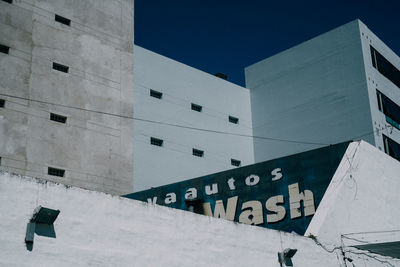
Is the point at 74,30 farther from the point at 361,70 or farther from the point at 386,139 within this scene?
the point at 386,139

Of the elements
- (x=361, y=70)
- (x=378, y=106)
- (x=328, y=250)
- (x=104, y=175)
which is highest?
(x=361, y=70)

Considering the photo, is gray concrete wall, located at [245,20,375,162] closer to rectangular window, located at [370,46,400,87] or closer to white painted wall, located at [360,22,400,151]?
white painted wall, located at [360,22,400,151]

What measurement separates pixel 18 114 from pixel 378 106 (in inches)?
891

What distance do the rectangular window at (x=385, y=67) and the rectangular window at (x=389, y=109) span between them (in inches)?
75.8

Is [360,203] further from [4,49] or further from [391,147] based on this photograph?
[4,49]

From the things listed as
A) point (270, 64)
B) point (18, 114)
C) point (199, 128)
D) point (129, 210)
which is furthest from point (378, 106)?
point (129, 210)

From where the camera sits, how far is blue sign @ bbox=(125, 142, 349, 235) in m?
22.4

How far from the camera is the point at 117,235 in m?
12.0

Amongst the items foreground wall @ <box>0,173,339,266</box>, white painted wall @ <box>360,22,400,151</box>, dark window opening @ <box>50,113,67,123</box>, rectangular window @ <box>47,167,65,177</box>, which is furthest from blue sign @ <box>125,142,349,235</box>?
white painted wall @ <box>360,22,400,151</box>

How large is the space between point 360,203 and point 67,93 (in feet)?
57.7

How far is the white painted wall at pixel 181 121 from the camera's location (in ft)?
108

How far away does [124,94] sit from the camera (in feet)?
107

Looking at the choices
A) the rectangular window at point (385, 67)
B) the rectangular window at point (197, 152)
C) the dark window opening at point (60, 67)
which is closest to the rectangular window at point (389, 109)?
the rectangular window at point (385, 67)

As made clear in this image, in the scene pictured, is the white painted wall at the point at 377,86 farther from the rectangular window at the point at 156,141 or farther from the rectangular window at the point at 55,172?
the rectangular window at the point at 55,172
